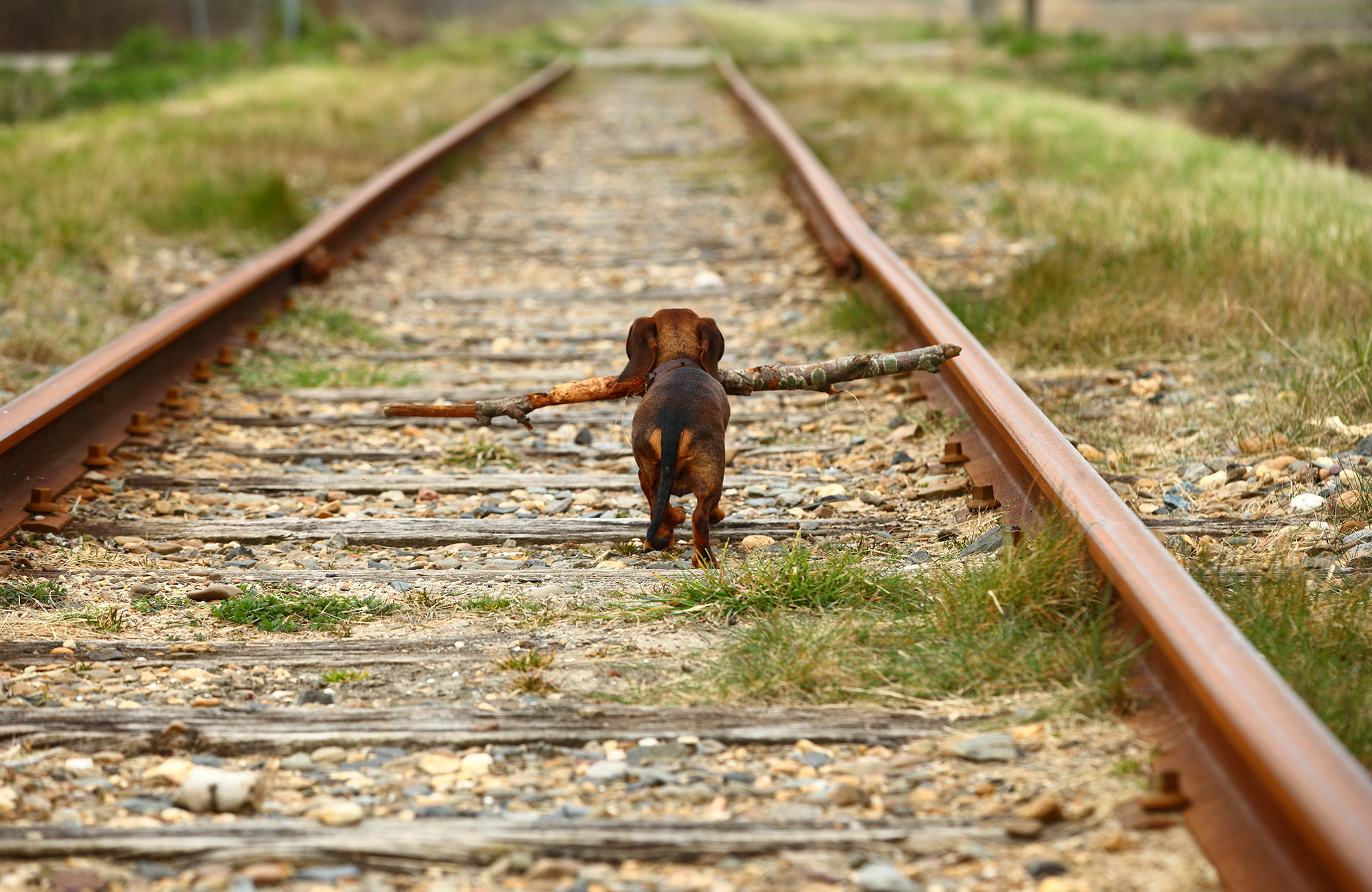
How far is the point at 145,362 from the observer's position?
4.40 metres

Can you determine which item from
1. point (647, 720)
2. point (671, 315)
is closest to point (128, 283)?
point (671, 315)

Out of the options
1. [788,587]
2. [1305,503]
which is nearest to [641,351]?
[788,587]

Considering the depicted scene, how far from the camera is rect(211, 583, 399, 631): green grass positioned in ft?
9.43

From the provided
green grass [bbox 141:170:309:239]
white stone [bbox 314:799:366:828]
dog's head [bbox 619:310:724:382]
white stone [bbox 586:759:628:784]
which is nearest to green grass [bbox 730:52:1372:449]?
dog's head [bbox 619:310:724:382]

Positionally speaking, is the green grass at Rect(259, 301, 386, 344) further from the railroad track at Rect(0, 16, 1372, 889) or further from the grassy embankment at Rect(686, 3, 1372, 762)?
the grassy embankment at Rect(686, 3, 1372, 762)

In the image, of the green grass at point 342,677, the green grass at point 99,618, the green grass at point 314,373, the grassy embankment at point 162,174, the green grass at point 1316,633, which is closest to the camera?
the green grass at point 1316,633

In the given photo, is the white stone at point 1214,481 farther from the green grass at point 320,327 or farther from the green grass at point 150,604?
the green grass at point 320,327

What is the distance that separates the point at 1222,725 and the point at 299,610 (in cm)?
192

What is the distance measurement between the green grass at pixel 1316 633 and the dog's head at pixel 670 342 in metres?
1.22

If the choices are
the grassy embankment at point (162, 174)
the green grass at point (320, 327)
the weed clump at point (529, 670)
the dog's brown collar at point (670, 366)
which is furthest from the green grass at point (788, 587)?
the green grass at point (320, 327)

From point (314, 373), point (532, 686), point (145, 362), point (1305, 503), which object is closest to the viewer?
point (532, 686)

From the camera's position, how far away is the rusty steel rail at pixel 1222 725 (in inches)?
65.3

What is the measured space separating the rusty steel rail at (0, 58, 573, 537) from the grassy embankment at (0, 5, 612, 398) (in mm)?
368

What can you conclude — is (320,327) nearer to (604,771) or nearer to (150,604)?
(150,604)
